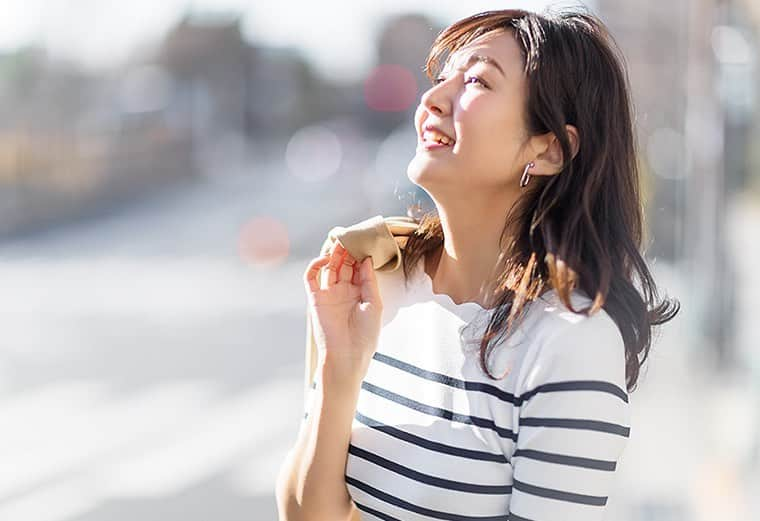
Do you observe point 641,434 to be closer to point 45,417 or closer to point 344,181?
point 45,417

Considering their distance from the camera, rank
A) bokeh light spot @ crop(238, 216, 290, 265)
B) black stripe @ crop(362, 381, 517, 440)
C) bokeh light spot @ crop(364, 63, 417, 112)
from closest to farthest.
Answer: black stripe @ crop(362, 381, 517, 440), bokeh light spot @ crop(238, 216, 290, 265), bokeh light spot @ crop(364, 63, 417, 112)

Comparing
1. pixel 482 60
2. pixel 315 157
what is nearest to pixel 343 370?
pixel 482 60

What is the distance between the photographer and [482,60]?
6.68 ft

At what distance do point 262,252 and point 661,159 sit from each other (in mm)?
6596

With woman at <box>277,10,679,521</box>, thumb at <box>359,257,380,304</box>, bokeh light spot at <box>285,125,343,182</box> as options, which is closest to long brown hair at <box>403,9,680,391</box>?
woman at <box>277,10,679,521</box>

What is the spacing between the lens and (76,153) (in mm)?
27906

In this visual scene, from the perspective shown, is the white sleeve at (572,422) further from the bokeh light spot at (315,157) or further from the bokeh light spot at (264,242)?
the bokeh light spot at (315,157)

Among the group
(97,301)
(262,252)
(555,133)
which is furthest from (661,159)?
(555,133)

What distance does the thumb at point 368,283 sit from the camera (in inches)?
81.7

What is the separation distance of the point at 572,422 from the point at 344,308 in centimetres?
49

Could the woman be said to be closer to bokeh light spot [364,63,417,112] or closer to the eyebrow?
the eyebrow

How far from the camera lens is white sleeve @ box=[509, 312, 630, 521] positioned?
178cm

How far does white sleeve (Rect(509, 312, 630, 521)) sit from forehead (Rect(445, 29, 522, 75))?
0.46 meters

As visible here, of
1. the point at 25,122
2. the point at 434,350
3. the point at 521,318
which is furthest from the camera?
the point at 25,122
